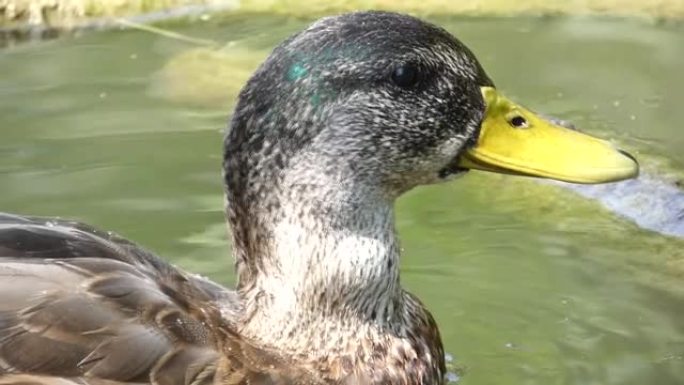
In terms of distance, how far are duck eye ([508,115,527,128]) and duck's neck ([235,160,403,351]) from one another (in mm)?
404

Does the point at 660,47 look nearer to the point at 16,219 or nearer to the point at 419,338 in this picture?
the point at 419,338

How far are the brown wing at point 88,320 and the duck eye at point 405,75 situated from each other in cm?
80

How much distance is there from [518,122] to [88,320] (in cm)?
130

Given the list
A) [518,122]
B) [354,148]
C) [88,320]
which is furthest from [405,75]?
[88,320]

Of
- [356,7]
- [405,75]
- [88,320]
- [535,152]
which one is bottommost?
[356,7]

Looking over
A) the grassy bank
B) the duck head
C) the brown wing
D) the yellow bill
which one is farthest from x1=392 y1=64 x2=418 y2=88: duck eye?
the grassy bank

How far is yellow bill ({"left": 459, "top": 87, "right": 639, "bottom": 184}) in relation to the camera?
3904mm

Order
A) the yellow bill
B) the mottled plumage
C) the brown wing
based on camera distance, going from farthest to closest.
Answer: the yellow bill < the mottled plumage < the brown wing

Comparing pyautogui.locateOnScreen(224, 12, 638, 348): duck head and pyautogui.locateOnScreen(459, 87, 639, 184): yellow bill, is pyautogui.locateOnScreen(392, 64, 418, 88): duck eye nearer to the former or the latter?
pyautogui.locateOnScreen(224, 12, 638, 348): duck head

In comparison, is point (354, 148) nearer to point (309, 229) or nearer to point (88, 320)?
point (309, 229)

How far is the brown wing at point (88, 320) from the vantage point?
11.4 ft

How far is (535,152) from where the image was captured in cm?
395

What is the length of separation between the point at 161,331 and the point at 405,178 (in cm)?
79

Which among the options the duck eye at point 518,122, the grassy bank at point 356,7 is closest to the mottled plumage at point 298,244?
the duck eye at point 518,122
